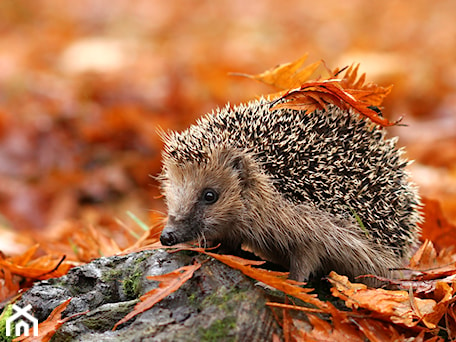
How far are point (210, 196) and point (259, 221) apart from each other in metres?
0.47

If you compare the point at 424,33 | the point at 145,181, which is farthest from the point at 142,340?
the point at 424,33

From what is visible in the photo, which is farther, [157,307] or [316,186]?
[316,186]

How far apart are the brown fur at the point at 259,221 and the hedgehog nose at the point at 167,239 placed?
2cm

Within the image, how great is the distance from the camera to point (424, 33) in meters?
20.2

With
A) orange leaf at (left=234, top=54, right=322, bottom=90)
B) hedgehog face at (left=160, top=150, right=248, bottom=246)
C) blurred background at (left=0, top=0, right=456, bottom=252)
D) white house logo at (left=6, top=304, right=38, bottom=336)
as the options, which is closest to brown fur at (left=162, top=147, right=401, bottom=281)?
A: hedgehog face at (left=160, top=150, right=248, bottom=246)

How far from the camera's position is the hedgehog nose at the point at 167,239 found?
464 centimetres

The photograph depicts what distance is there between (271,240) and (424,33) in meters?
17.3

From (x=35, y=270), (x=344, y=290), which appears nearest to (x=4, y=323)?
(x=35, y=270)

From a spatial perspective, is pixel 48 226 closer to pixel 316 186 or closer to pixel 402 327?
pixel 316 186

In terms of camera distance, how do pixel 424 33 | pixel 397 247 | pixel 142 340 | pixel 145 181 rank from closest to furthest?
pixel 142 340 → pixel 397 247 → pixel 145 181 → pixel 424 33

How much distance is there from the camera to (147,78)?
52.5ft

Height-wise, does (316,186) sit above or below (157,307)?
above

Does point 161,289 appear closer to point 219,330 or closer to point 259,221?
A: point 219,330

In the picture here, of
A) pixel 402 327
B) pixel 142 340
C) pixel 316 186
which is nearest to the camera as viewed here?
pixel 142 340
